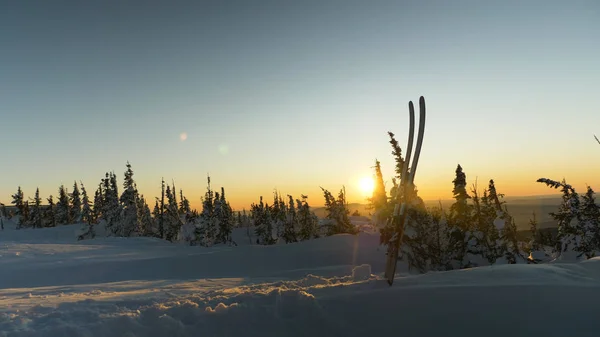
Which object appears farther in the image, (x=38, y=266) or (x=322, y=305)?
(x=38, y=266)

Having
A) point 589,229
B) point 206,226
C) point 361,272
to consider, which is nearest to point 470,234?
point 589,229

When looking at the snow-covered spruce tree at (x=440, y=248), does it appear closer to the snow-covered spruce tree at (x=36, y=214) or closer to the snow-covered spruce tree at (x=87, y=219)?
the snow-covered spruce tree at (x=87, y=219)

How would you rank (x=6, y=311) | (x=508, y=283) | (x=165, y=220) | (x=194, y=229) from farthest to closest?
(x=165, y=220), (x=194, y=229), (x=6, y=311), (x=508, y=283)

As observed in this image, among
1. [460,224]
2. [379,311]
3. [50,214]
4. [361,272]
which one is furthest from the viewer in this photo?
[50,214]

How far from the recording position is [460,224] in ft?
88.1

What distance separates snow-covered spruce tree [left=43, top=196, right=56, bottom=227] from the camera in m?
84.6

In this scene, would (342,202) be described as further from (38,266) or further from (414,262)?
(38,266)

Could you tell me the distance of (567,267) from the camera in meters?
7.71

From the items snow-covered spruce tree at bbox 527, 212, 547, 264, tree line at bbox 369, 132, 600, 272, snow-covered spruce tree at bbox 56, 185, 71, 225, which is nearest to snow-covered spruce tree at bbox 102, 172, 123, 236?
snow-covered spruce tree at bbox 56, 185, 71, 225

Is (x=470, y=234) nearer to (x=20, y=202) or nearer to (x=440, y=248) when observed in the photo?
(x=440, y=248)

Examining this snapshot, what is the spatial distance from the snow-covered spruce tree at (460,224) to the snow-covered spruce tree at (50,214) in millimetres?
88969

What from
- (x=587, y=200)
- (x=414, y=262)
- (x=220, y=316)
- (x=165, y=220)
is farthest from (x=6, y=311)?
(x=165, y=220)

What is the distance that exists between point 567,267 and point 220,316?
23.9 ft

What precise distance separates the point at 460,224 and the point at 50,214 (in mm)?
93341
